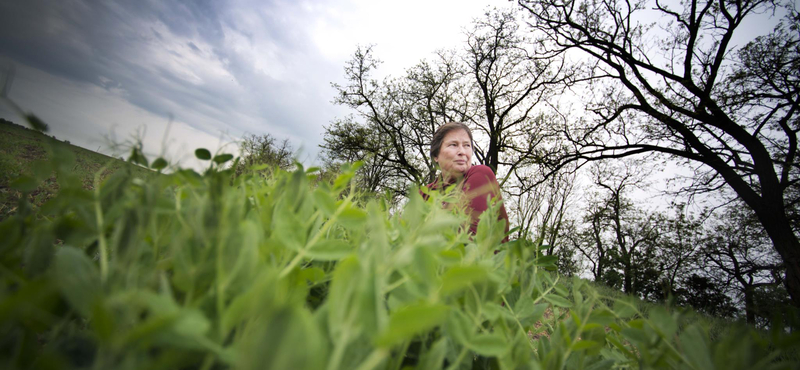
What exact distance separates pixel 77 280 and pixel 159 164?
118 millimetres

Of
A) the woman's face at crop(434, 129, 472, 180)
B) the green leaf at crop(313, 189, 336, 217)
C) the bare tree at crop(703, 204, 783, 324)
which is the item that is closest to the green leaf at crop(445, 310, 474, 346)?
the green leaf at crop(313, 189, 336, 217)

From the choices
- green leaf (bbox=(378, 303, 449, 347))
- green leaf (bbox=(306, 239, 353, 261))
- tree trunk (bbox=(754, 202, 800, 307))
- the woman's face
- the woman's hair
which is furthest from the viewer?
tree trunk (bbox=(754, 202, 800, 307))

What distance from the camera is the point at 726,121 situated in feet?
16.9

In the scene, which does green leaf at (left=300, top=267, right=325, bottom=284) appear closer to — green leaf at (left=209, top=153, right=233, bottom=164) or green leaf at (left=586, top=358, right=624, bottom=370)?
green leaf at (left=209, top=153, right=233, bottom=164)

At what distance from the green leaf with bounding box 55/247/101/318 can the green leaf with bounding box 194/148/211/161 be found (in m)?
0.13

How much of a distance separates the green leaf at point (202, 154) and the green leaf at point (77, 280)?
5.3 inches

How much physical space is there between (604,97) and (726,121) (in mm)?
1966

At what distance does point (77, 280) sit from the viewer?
135 mm

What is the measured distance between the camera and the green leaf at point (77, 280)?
131 mm

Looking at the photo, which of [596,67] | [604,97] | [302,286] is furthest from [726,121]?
[302,286]

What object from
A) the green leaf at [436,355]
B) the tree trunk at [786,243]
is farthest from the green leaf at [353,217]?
the tree trunk at [786,243]

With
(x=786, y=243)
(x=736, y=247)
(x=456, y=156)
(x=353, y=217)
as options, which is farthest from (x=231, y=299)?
(x=736, y=247)

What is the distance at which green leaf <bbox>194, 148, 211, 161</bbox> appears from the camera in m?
0.27

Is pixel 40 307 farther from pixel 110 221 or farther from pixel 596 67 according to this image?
pixel 596 67
